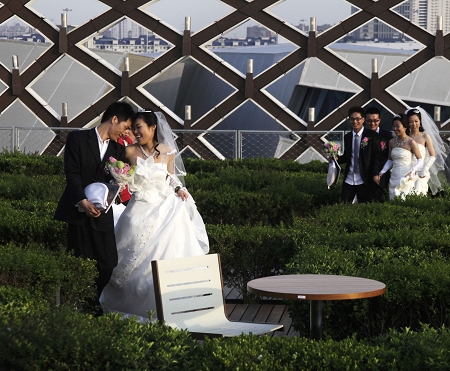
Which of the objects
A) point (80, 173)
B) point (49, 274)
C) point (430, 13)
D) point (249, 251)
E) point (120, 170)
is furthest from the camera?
point (430, 13)

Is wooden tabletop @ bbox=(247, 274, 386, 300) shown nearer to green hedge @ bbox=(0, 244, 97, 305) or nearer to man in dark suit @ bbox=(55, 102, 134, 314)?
green hedge @ bbox=(0, 244, 97, 305)

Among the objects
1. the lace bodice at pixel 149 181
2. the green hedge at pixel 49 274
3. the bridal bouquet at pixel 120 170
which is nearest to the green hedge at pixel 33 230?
the lace bodice at pixel 149 181

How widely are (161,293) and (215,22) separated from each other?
13.3 m

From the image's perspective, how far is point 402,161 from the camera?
434 inches

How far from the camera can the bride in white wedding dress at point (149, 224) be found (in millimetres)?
7016

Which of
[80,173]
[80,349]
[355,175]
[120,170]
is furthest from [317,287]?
[355,175]

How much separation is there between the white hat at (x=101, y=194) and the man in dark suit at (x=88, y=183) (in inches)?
1.9

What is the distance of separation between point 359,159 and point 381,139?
0.44 meters

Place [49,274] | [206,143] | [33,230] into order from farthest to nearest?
[206,143] < [33,230] < [49,274]

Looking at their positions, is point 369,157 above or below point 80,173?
below

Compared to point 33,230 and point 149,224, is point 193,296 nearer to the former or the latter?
point 149,224

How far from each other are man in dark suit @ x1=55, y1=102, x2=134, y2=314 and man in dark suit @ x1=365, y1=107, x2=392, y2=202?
15.8 feet

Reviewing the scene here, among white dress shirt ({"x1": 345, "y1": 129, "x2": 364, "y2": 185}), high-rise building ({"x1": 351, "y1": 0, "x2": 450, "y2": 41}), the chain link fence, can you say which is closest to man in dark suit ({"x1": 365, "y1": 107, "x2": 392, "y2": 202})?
white dress shirt ({"x1": 345, "y1": 129, "x2": 364, "y2": 185})

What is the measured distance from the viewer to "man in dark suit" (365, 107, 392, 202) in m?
10.7
